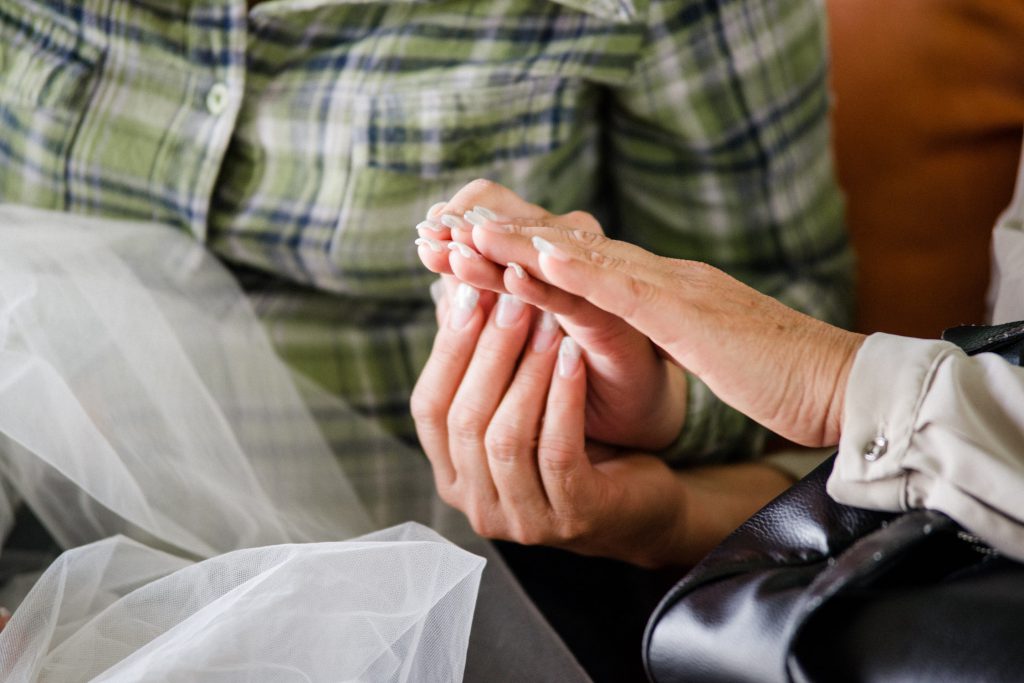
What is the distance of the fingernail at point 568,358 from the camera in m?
0.50

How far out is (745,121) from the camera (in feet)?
2.16

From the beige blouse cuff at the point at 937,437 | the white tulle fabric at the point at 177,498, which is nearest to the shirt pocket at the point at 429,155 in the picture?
the white tulle fabric at the point at 177,498

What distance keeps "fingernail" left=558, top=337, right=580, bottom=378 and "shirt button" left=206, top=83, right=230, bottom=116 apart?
1.09 ft

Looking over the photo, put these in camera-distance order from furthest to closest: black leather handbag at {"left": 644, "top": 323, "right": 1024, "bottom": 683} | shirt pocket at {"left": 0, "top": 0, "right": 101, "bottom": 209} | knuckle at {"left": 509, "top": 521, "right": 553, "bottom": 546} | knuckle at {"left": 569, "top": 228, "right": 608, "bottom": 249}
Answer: shirt pocket at {"left": 0, "top": 0, "right": 101, "bottom": 209} < knuckle at {"left": 509, "top": 521, "right": 553, "bottom": 546} < knuckle at {"left": 569, "top": 228, "right": 608, "bottom": 249} < black leather handbag at {"left": 644, "top": 323, "right": 1024, "bottom": 683}

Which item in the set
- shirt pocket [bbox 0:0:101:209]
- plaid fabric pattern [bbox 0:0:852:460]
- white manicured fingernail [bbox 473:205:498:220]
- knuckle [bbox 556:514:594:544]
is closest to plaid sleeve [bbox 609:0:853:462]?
plaid fabric pattern [bbox 0:0:852:460]

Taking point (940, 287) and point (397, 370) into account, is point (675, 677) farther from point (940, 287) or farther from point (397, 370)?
point (940, 287)

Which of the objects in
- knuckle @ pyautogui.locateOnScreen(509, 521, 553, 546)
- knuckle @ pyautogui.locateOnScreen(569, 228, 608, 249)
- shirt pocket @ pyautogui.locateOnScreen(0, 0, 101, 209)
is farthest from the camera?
shirt pocket @ pyautogui.locateOnScreen(0, 0, 101, 209)

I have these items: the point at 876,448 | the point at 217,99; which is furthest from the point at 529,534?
the point at 217,99

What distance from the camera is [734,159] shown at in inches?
26.5

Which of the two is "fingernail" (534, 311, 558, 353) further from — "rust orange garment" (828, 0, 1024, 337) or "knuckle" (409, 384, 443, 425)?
"rust orange garment" (828, 0, 1024, 337)

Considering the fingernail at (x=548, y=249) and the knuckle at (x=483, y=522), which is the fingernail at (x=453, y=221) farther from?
the knuckle at (x=483, y=522)

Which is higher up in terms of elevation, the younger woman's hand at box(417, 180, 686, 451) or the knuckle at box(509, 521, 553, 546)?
the younger woman's hand at box(417, 180, 686, 451)

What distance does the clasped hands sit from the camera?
398mm

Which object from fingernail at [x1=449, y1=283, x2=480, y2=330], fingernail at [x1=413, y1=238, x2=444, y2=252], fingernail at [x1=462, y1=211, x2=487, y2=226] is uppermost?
fingernail at [x1=462, y1=211, x2=487, y2=226]
